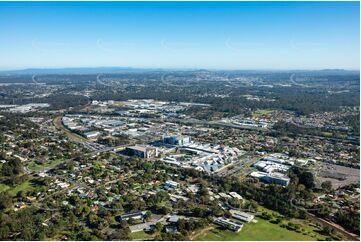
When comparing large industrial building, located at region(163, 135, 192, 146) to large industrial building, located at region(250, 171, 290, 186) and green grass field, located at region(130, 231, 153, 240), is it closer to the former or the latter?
large industrial building, located at region(250, 171, 290, 186)

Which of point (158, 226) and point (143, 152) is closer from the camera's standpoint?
point (158, 226)

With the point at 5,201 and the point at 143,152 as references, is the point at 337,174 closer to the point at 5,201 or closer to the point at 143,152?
the point at 143,152

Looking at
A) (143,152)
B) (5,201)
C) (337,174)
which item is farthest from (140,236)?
(337,174)

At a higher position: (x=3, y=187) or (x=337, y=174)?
(x=3, y=187)

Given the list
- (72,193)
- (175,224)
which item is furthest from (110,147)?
(175,224)

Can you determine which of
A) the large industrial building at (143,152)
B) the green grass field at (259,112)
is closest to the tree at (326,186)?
the large industrial building at (143,152)

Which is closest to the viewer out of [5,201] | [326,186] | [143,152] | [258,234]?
[258,234]

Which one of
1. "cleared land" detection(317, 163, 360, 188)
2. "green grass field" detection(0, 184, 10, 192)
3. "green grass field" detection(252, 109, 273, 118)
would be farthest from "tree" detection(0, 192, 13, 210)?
"green grass field" detection(252, 109, 273, 118)

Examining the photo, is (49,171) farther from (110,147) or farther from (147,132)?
(147,132)
